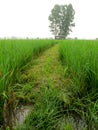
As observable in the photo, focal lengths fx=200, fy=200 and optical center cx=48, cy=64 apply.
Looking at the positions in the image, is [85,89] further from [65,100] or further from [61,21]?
[61,21]

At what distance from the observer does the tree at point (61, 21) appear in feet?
93.8

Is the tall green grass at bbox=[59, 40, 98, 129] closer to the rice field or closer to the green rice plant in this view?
the rice field

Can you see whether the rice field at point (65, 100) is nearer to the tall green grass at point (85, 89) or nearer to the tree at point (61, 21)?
the tall green grass at point (85, 89)

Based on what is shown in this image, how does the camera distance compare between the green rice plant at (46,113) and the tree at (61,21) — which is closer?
the green rice plant at (46,113)

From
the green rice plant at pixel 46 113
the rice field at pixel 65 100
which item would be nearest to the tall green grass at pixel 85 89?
the rice field at pixel 65 100

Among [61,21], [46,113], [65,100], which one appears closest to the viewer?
[46,113]

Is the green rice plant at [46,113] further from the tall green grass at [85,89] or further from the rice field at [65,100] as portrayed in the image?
the tall green grass at [85,89]

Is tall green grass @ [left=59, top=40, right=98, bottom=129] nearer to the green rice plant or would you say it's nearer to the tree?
the green rice plant

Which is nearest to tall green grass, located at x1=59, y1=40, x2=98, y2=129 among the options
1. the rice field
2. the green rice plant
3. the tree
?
the rice field

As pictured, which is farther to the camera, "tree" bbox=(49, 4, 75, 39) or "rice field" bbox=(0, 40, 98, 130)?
"tree" bbox=(49, 4, 75, 39)

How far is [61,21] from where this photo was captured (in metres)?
28.8

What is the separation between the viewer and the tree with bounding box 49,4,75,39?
28.6 m

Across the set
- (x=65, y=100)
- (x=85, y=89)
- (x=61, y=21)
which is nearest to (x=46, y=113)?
(x=65, y=100)

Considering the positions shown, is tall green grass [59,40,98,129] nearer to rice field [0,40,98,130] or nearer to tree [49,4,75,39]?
rice field [0,40,98,130]
